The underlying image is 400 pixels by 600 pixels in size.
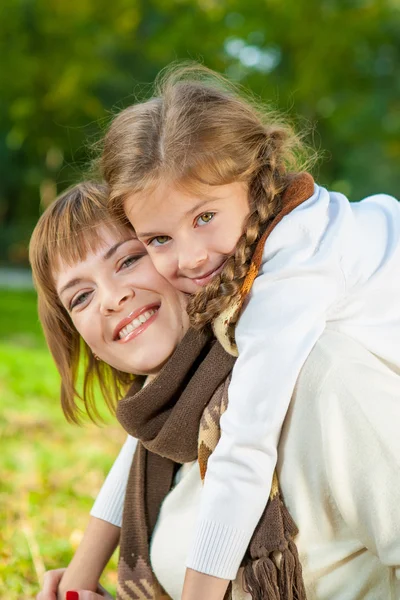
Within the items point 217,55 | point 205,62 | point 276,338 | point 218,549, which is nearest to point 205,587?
point 218,549

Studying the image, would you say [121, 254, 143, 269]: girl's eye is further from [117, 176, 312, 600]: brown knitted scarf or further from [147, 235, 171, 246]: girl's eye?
[117, 176, 312, 600]: brown knitted scarf

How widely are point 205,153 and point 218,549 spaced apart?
1.03m

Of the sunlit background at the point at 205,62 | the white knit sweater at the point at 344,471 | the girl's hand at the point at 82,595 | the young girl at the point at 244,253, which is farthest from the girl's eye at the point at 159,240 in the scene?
the sunlit background at the point at 205,62

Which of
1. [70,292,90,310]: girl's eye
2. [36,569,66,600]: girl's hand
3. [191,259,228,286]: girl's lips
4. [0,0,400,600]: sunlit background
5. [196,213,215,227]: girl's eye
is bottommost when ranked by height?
[0,0,400,600]: sunlit background

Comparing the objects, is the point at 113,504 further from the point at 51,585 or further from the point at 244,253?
the point at 244,253

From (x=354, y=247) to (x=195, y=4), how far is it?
15530 millimetres

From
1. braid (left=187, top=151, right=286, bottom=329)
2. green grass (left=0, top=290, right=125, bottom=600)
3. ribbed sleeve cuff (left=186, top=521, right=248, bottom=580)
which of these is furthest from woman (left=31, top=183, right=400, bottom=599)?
green grass (left=0, top=290, right=125, bottom=600)

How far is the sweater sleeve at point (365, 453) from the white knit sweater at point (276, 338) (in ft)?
0.39

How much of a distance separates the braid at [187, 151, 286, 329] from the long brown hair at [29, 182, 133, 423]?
43 cm

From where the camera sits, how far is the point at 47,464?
5281 millimetres

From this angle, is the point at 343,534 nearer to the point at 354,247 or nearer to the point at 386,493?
the point at 386,493

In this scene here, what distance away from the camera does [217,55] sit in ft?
50.5

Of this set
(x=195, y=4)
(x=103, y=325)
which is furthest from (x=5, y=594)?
(x=195, y=4)

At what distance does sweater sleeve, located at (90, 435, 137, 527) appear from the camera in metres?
2.96
